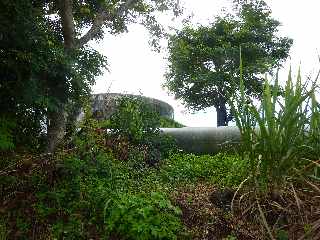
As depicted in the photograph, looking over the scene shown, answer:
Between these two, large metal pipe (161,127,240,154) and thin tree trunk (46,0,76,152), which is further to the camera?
large metal pipe (161,127,240,154)

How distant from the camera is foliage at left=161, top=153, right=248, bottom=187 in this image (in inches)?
278

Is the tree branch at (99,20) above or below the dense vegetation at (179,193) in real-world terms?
above

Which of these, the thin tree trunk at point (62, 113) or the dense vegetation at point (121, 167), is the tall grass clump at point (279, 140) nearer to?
the dense vegetation at point (121, 167)

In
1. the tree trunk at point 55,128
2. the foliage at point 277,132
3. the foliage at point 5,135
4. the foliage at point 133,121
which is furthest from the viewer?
the foliage at point 133,121

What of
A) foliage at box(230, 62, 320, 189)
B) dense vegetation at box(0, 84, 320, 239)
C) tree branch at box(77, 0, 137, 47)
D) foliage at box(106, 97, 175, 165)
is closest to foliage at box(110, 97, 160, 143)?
foliage at box(106, 97, 175, 165)

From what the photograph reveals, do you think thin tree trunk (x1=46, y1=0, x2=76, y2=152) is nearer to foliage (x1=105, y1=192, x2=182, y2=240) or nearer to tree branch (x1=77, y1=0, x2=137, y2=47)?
tree branch (x1=77, y1=0, x2=137, y2=47)

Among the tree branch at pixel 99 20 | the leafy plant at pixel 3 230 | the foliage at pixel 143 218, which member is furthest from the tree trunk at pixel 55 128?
the foliage at pixel 143 218

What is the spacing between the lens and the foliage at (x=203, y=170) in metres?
7.07

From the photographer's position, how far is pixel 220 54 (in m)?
25.2

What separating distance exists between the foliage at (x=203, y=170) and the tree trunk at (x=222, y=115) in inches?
677

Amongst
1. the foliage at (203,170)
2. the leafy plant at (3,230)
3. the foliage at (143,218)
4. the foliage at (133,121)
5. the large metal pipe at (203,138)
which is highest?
the foliage at (133,121)

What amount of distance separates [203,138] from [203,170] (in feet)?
8.36

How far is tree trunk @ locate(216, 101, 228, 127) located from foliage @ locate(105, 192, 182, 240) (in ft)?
69.2

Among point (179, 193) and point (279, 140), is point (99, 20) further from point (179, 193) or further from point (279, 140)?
point (279, 140)
